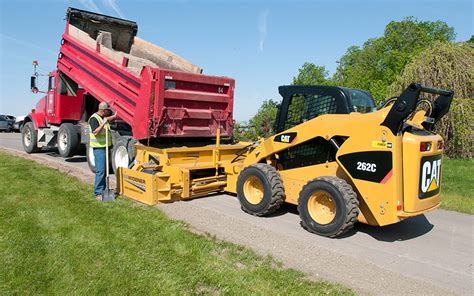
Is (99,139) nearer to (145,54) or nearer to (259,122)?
(145,54)

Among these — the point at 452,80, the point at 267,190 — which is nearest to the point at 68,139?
the point at 267,190

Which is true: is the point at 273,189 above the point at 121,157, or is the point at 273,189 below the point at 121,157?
below

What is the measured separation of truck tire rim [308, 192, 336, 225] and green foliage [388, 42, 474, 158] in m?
12.4

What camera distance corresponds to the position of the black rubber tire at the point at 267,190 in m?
6.33

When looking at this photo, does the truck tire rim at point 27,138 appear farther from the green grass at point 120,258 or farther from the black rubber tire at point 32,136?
the green grass at point 120,258

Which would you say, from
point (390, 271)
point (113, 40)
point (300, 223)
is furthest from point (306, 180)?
point (113, 40)

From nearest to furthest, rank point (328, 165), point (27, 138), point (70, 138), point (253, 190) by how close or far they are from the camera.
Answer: point (328, 165) → point (253, 190) → point (70, 138) → point (27, 138)

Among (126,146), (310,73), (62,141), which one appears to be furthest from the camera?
(310,73)

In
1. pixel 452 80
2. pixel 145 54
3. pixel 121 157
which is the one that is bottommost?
pixel 121 157

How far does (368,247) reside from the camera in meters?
5.38

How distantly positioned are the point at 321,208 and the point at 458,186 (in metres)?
5.60

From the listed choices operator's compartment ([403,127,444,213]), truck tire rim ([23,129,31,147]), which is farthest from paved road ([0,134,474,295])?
truck tire rim ([23,129,31,147])

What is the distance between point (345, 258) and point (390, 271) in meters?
0.52

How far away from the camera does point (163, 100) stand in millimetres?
8266
